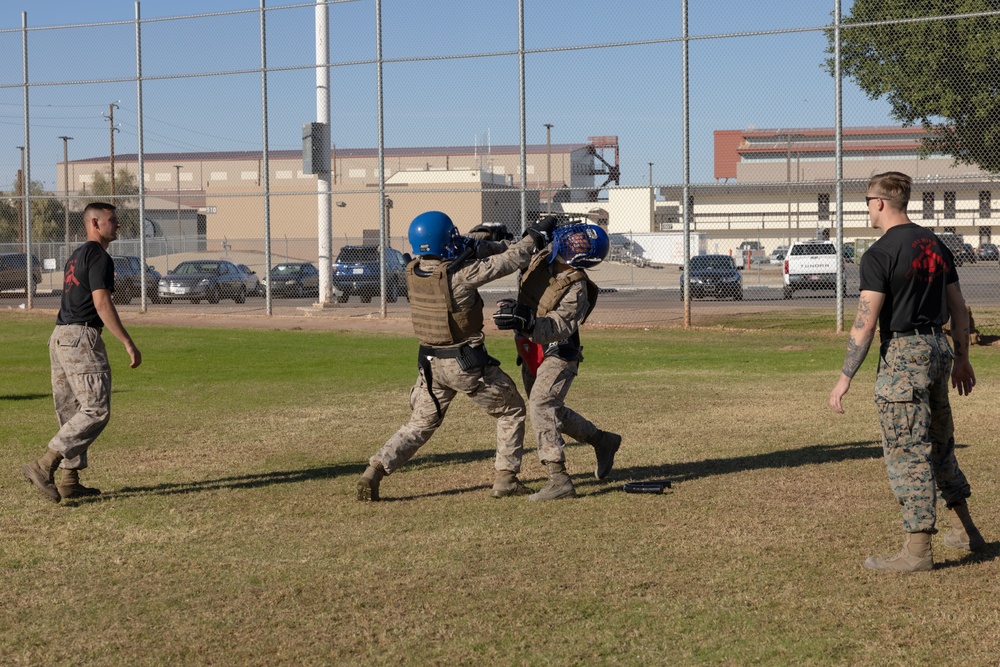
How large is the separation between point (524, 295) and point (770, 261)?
56.6 metres

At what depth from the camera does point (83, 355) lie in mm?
7988

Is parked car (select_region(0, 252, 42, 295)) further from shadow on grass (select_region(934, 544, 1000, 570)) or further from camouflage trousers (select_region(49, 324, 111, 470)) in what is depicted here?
shadow on grass (select_region(934, 544, 1000, 570))

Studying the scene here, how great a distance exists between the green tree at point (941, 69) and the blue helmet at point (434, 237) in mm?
14994

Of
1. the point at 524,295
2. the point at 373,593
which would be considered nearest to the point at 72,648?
the point at 373,593

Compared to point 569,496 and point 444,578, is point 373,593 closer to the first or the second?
point 444,578

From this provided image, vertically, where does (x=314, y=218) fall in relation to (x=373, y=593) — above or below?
above

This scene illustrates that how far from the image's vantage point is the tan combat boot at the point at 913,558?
19.4 ft

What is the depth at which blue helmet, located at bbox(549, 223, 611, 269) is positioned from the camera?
784cm

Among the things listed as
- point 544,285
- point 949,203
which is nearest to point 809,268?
point 949,203

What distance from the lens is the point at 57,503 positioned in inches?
313

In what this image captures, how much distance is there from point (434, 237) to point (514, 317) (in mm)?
717

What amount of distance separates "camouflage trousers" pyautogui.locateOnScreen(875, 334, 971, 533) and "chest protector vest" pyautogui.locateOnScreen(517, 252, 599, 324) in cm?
229

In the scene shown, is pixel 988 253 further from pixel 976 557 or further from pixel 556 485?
pixel 976 557

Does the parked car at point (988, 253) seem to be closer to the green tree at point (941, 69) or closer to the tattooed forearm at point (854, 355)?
the green tree at point (941, 69)
